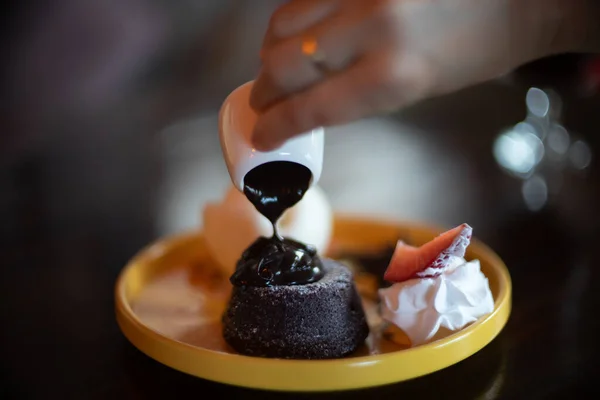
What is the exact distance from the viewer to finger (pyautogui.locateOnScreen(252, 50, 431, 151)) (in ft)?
2.42

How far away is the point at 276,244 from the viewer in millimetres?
1028

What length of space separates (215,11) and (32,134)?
3.26 ft

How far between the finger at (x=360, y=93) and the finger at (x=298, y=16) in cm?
7

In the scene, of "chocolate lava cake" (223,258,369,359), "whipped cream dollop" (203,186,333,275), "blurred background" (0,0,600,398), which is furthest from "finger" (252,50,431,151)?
"blurred background" (0,0,600,398)

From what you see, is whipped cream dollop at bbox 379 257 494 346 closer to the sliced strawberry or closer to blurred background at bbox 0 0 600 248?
the sliced strawberry

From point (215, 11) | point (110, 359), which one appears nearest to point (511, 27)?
point (110, 359)

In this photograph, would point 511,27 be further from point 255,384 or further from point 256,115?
point 255,384

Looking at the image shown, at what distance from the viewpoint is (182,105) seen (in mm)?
2494

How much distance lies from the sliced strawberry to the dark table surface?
5.6 inches

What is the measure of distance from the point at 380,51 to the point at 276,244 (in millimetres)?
392

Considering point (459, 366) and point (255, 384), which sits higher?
point (255, 384)

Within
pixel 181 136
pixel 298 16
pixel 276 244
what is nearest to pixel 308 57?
pixel 298 16

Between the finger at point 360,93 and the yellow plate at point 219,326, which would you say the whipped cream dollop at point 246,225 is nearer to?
the yellow plate at point 219,326

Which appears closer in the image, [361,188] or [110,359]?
[110,359]
